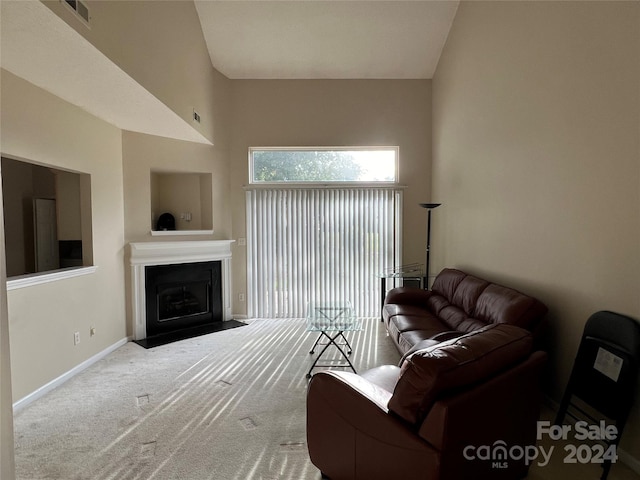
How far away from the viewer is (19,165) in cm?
371

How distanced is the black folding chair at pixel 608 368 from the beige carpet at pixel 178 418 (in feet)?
5.56

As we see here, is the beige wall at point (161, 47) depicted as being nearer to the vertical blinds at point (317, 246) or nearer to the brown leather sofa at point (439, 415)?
the vertical blinds at point (317, 246)

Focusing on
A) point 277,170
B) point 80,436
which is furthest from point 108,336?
point 277,170

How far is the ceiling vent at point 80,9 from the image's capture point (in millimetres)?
1964

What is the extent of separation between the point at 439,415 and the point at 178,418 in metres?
2.01

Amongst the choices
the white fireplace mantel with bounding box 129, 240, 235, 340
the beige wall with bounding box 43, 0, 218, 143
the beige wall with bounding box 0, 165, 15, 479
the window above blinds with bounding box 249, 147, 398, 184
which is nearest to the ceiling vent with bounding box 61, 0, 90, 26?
the beige wall with bounding box 43, 0, 218, 143

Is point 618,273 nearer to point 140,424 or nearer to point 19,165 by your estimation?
point 140,424

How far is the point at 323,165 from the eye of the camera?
5.08 m

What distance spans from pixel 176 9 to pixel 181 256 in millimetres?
2945

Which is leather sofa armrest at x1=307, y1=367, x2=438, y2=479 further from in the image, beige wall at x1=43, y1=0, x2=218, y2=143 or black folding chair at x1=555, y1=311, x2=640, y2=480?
beige wall at x1=43, y1=0, x2=218, y2=143

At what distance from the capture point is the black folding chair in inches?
68.5

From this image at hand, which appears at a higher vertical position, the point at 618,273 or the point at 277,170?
the point at 277,170

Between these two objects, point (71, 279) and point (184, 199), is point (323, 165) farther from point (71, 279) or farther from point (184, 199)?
point (71, 279)

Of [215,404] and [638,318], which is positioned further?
[215,404]
